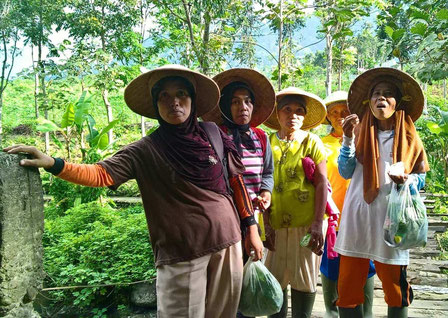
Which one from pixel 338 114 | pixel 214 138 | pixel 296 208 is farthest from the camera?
pixel 338 114

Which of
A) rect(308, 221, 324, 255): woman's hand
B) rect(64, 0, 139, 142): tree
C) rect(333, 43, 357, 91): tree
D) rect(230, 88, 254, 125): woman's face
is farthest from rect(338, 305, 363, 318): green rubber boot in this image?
rect(64, 0, 139, 142): tree

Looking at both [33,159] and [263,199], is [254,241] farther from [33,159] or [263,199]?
[33,159]

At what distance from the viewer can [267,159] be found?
89.2 inches

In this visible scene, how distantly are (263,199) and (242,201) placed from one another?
248 mm

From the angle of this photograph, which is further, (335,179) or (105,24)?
A: (105,24)

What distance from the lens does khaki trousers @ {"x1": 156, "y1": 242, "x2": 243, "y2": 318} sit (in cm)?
172

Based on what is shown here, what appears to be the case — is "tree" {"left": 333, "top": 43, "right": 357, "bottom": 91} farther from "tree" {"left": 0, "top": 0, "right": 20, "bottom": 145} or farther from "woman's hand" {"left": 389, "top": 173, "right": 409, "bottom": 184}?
"tree" {"left": 0, "top": 0, "right": 20, "bottom": 145}

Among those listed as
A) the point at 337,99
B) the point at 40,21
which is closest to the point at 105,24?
the point at 40,21

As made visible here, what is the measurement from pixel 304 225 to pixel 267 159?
0.50 metres

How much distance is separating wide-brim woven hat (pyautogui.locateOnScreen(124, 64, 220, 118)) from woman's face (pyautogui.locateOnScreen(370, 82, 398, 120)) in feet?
2.88

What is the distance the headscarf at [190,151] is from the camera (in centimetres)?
176

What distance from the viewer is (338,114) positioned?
286 cm

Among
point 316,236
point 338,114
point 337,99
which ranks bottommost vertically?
point 316,236

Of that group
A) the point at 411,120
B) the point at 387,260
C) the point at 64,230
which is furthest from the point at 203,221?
the point at 64,230
